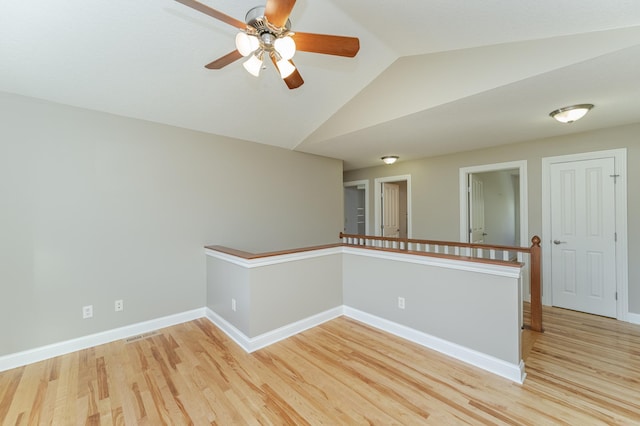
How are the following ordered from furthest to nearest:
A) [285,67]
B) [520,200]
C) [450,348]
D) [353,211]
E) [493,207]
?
[353,211]
[493,207]
[520,200]
[450,348]
[285,67]

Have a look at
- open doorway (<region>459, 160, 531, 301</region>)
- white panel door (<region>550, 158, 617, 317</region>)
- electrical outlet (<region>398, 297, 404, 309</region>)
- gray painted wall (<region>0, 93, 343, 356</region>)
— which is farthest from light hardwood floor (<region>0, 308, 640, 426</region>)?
open doorway (<region>459, 160, 531, 301</region>)

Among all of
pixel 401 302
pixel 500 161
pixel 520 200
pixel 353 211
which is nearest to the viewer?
pixel 401 302

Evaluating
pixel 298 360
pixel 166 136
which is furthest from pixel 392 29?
pixel 298 360

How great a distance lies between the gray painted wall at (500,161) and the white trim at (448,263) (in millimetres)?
2188

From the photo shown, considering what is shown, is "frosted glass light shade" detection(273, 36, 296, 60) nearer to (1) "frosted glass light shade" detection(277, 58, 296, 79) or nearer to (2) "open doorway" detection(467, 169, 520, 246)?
(1) "frosted glass light shade" detection(277, 58, 296, 79)

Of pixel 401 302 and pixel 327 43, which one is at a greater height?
pixel 327 43

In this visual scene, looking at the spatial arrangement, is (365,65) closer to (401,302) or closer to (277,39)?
(277,39)

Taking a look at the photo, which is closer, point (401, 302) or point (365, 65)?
point (365, 65)

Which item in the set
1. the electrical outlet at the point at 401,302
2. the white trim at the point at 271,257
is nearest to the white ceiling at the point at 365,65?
the white trim at the point at 271,257

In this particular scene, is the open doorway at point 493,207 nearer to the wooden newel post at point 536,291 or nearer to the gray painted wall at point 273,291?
the wooden newel post at point 536,291

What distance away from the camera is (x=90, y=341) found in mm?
2637

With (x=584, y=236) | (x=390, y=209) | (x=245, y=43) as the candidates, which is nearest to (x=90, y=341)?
(x=245, y=43)

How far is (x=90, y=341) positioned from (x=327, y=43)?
3.46 metres

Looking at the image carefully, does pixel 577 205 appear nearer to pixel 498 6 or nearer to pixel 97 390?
pixel 498 6
